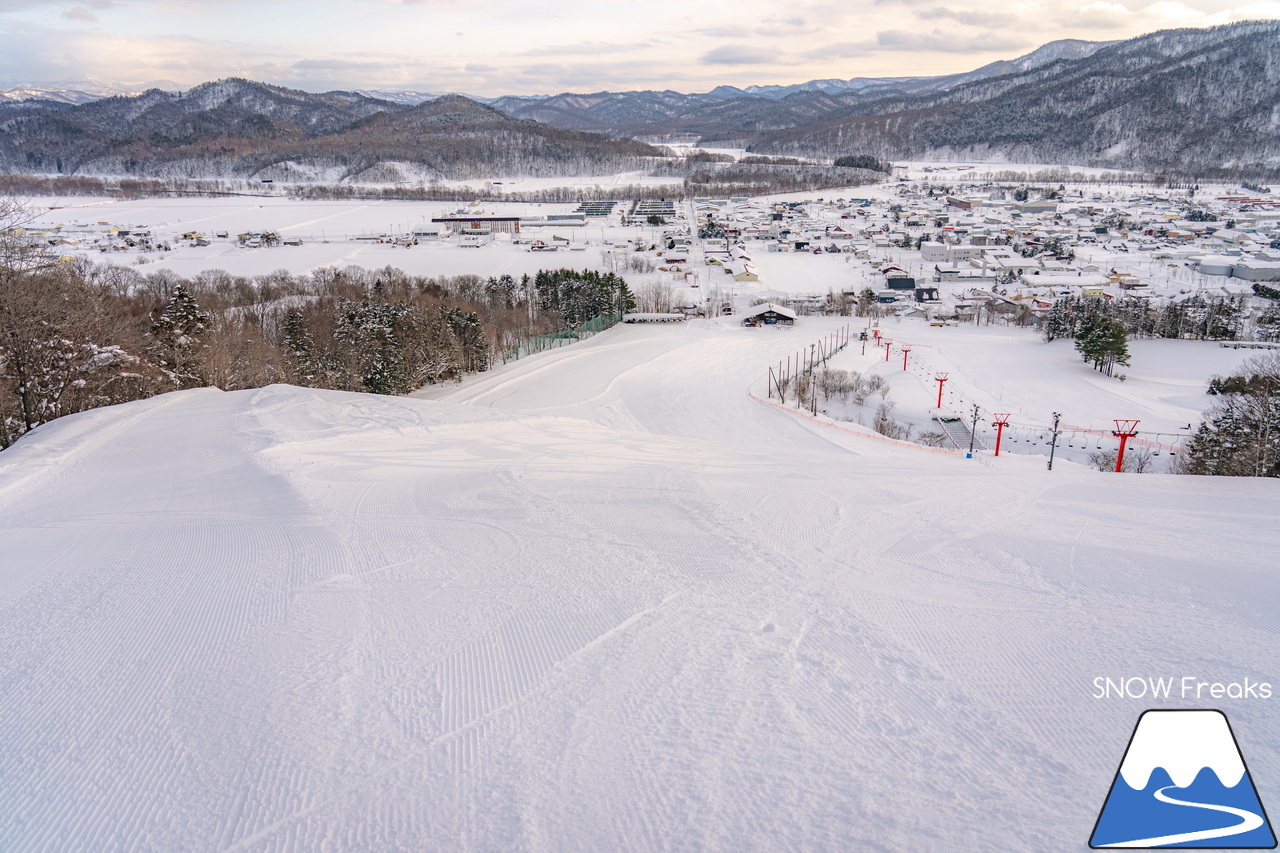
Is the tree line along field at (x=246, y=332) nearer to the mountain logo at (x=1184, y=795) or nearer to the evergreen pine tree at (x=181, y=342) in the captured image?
the evergreen pine tree at (x=181, y=342)

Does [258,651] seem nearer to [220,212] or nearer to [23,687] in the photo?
[23,687]

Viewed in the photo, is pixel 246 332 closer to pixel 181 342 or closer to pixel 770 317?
pixel 181 342

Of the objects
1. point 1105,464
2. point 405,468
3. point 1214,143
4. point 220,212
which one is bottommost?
point 1105,464

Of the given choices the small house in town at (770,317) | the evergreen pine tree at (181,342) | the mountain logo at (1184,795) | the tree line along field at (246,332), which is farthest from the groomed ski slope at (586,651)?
the small house in town at (770,317)

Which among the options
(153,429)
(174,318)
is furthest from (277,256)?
(153,429)

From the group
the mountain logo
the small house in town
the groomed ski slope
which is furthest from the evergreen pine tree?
the small house in town

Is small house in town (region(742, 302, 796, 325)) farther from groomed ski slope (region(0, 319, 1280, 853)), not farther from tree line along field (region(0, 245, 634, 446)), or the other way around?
groomed ski slope (region(0, 319, 1280, 853))
